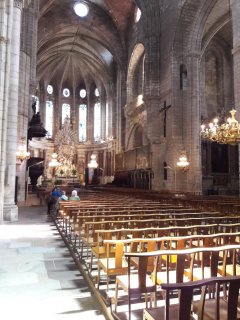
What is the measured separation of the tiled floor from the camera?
329 cm

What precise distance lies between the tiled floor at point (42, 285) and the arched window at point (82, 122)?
38259mm

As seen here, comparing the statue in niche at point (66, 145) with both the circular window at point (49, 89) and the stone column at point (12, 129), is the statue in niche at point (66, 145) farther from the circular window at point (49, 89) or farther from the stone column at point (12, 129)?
the stone column at point (12, 129)

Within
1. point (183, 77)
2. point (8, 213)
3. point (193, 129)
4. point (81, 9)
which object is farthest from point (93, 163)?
point (8, 213)

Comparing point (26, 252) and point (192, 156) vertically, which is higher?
point (192, 156)

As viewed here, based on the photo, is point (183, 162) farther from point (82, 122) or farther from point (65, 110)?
point (65, 110)

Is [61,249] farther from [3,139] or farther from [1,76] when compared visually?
[1,76]

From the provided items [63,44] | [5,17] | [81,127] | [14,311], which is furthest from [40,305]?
[81,127]

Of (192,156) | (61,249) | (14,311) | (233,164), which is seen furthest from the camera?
(233,164)

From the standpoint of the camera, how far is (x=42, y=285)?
4121mm

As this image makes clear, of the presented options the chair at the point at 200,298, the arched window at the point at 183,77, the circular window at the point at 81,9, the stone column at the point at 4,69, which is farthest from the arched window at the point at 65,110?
the chair at the point at 200,298

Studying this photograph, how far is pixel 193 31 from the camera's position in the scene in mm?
21406

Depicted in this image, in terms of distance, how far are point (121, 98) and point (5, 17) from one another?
23.8m

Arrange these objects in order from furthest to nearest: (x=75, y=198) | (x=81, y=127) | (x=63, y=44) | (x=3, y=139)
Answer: (x=81, y=127) < (x=63, y=44) < (x=75, y=198) < (x=3, y=139)

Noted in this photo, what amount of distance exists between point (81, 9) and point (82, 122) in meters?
16.9
